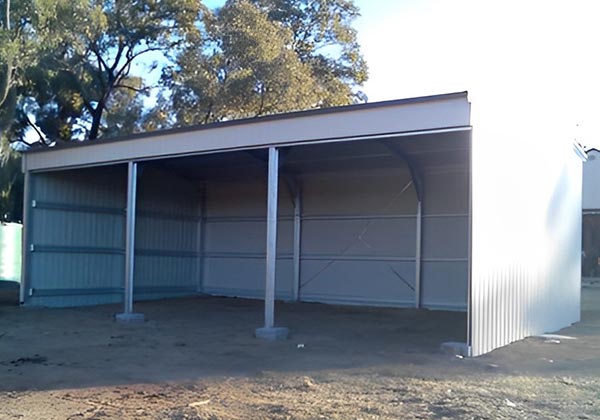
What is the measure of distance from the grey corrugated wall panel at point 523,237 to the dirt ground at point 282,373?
24.2 inches

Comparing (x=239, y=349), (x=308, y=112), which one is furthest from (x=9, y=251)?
(x=308, y=112)

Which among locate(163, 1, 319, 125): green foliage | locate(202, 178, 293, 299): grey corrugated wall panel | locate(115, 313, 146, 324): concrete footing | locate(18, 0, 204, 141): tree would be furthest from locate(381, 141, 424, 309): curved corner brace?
locate(18, 0, 204, 141): tree

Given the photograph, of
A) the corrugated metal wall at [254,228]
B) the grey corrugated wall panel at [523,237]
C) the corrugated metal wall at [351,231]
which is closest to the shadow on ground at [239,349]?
the grey corrugated wall panel at [523,237]

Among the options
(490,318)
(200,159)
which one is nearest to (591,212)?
(200,159)

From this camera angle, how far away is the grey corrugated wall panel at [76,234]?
17.8 meters

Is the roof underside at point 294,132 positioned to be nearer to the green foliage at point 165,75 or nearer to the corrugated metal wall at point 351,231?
the corrugated metal wall at point 351,231

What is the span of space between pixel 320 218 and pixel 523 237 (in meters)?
8.08

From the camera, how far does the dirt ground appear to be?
7574 mm

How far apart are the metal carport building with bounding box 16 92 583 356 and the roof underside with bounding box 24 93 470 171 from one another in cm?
3

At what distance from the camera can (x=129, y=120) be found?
1150 inches

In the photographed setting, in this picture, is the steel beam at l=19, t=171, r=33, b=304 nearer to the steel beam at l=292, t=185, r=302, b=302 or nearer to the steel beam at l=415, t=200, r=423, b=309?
the steel beam at l=292, t=185, r=302, b=302

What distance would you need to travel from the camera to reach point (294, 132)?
41.8 feet

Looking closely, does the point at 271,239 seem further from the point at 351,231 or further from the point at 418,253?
the point at 351,231

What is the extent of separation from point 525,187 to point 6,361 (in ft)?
30.9
